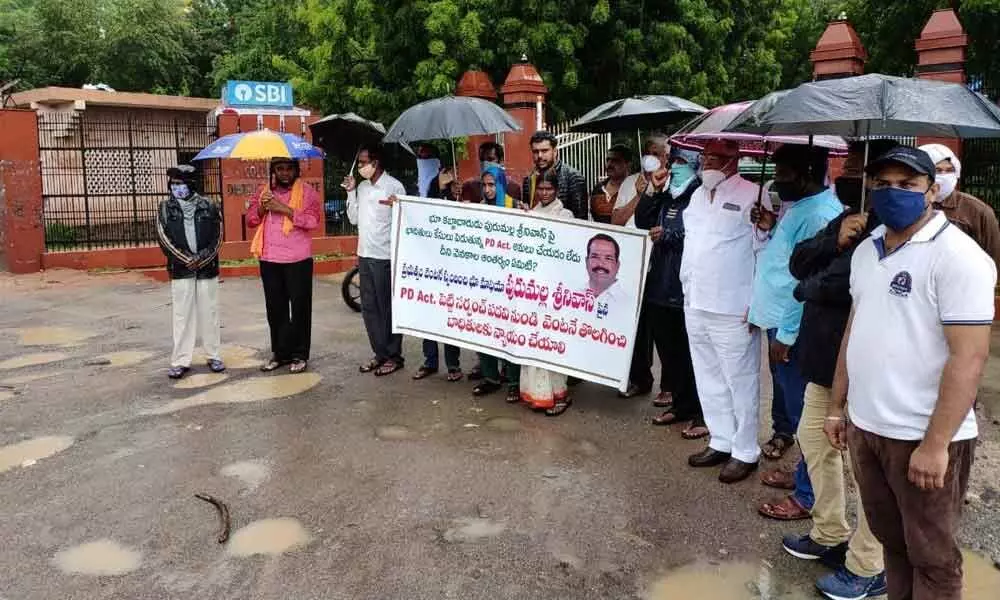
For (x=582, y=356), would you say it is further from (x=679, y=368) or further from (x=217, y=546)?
(x=217, y=546)

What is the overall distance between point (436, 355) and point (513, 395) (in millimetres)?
942

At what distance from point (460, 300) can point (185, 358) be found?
239 cm

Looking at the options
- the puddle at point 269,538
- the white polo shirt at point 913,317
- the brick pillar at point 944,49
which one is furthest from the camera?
the brick pillar at point 944,49

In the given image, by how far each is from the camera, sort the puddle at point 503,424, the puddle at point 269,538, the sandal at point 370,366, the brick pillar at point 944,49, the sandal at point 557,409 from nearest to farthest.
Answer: the puddle at point 269,538 → the puddle at point 503,424 → the sandal at point 557,409 → the sandal at point 370,366 → the brick pillar at point 944,49

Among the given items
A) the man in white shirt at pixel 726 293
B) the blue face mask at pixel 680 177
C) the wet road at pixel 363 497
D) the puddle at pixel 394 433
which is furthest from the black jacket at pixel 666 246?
the puddle at pixel 394 433

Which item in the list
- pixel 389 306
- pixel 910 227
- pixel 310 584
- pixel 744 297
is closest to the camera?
pixel 910 227

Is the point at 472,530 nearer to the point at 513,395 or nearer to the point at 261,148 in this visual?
the point at 513,395

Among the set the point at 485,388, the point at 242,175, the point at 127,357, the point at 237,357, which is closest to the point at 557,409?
the point at 485,388

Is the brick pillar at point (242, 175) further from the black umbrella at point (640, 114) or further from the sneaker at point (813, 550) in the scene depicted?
the sneaker at point (813, 550)

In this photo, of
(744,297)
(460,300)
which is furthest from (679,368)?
(460,300)

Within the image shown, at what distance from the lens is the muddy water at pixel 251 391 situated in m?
5.92

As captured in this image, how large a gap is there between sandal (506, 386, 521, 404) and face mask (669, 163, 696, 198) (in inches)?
70.5

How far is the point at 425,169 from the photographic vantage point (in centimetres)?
694

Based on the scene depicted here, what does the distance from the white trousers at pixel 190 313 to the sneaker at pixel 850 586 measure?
16.6 feet
